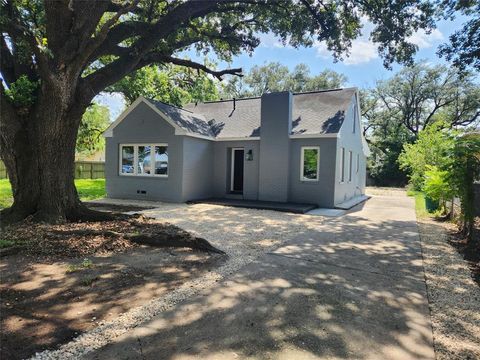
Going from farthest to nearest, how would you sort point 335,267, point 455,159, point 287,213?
point 287,213 < point 455,159 < point 335,267

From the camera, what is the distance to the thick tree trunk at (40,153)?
737cm

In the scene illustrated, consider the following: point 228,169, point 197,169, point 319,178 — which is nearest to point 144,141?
point 197,169

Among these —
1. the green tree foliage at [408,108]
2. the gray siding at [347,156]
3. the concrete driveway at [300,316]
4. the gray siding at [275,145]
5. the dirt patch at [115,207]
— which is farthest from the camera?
the green tree foliage at [408,108]

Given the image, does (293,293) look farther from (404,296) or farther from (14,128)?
(14,128)

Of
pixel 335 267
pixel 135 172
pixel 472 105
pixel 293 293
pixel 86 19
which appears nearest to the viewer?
pixel 293 293

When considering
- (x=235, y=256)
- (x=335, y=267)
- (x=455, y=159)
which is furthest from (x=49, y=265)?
(x=455, y=159)

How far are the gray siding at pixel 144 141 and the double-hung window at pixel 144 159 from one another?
0.21 m

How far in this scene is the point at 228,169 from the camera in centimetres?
1542

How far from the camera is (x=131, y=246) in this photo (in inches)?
243

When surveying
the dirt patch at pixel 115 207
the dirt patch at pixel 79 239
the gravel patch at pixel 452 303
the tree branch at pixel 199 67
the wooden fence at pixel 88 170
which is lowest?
the gravel patch at pixel 452 303

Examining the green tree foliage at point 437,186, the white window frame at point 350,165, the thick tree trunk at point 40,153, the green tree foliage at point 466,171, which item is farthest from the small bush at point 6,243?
the white window frame at point 350,165

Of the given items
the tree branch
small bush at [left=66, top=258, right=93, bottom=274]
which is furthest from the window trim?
small bush at [left=66, top=258, right=93, bottom=274]

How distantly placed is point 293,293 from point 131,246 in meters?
3.45

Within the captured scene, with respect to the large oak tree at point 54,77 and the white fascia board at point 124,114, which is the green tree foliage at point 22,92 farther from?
the white fascia board at point 124,114
